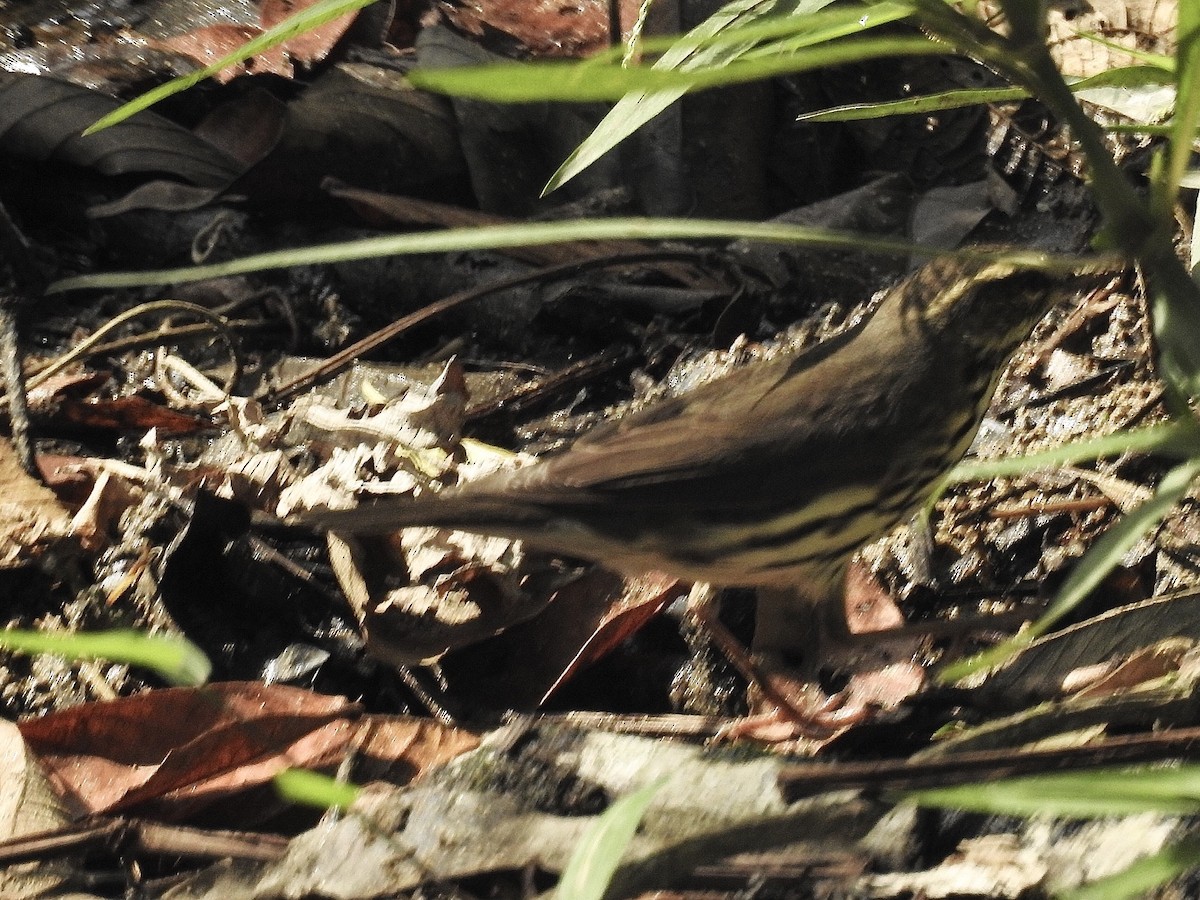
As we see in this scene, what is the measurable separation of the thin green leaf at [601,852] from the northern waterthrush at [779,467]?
0.89 meters

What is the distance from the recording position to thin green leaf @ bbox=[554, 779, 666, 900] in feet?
4.91

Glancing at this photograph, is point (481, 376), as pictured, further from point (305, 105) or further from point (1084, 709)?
point (1084, 709)

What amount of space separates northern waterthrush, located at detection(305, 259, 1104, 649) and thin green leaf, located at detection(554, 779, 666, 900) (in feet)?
2.93

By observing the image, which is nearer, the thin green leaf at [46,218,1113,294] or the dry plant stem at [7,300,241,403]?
the thin green leaf at [46,218,1113,294]

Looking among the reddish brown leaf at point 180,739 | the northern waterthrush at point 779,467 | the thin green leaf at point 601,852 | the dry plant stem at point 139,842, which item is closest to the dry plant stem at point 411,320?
the northern waterthrush at point 779,467

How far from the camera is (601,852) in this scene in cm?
153

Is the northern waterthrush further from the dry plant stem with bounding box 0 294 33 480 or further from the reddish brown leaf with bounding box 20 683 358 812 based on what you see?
the dry plant stem with bounding box 0 294 33 480

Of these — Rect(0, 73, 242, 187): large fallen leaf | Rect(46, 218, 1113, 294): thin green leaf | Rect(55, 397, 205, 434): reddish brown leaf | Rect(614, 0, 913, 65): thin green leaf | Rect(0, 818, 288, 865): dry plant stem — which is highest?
Rect(614, 0, 913, 65): thin green leaf

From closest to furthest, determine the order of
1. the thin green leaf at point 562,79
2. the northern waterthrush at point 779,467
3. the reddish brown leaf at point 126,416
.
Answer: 1. the thin green leaf at point 562,79
2. the northern waterthrush at point 779,467
3. the reddish brown leaf at point 126,416

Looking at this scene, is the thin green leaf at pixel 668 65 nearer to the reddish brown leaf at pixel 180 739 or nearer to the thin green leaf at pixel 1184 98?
the thin green leaf at pixel 1184 98

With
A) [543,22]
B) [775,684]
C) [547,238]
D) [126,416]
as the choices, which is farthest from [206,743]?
[543,22]

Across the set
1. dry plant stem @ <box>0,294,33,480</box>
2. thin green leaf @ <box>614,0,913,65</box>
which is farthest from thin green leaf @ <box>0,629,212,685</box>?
dry plant stem @ <box>0,294,33,480</box>

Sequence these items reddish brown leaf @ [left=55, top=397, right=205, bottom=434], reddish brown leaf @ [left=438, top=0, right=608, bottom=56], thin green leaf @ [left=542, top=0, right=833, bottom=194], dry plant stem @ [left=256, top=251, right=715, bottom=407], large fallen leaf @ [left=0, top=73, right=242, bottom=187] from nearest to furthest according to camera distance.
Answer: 1. thin green leaf @ [left=542, top=0, right=833, bottom=194]
2. reddish brown leaf @ [left=55, top=397, right=205, bottom=434]
3. dry plant stem @ [left=256, top=251, right=715, bottom=407]
4. large fallen leaf @ [left=0, top=73, right=242, bottom=187]
5. reddish brown leaf @ [left=438, top=0, right=608, bottom=56]

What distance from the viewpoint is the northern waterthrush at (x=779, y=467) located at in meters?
2.51
